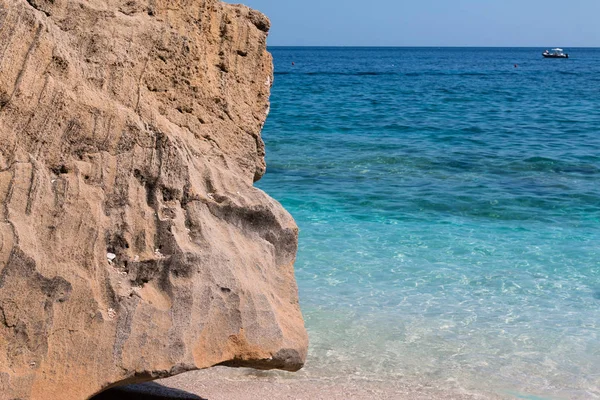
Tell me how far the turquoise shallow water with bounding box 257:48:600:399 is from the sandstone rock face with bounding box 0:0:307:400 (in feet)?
6.95

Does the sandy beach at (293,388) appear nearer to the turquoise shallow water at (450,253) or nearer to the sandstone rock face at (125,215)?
the turquoise shallow water at (450,253)

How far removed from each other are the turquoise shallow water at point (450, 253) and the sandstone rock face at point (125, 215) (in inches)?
83.4

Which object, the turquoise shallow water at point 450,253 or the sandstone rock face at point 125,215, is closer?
the sandstone rock face at point 125,215

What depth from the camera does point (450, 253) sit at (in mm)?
7977

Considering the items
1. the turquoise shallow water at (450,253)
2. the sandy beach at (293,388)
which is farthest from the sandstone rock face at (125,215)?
the turquoise shallow water at (450,253)

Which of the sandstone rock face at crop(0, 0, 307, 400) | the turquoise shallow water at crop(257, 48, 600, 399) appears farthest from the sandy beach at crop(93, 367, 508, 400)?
the sandstone rock face at crop(0, 0, 307, 400)

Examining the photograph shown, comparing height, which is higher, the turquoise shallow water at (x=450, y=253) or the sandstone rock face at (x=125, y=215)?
the sandstone rock face at (x=125, y=215)

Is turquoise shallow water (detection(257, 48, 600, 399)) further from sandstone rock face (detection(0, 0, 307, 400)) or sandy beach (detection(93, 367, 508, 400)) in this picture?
sandstone rock face (detection(0, 0, 307, 400))

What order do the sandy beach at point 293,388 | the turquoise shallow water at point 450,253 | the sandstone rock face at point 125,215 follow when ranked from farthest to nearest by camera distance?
the turquoise shallow water at point 450,253 < the sandy beach at point 293,388 < the sandstone rock face at point 125,215

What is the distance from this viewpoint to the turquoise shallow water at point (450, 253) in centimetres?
546

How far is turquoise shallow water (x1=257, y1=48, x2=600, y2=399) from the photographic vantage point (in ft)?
17.9

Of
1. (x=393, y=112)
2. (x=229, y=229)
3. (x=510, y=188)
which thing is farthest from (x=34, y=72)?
(x=393, y=112)

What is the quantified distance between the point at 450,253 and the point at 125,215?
5.44 metres

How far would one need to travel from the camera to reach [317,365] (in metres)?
5.29
